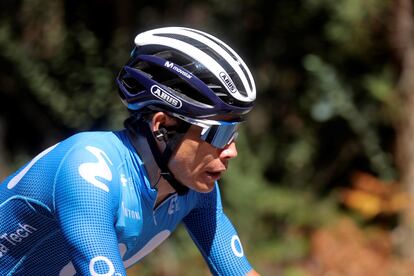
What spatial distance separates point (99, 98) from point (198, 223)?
16.2 ft

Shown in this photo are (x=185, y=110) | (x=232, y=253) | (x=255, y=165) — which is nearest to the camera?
(x=185, y=110)

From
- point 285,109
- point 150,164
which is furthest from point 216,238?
point 285,109

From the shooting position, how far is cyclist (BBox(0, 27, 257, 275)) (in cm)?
347

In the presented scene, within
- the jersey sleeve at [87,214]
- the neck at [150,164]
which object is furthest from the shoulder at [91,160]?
the neck at [150,164]

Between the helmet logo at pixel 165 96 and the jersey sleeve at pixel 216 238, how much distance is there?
1.90 feet

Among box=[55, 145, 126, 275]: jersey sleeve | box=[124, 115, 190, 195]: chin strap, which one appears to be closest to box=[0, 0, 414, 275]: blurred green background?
box=[124, 115, 190, 195]: chin strap

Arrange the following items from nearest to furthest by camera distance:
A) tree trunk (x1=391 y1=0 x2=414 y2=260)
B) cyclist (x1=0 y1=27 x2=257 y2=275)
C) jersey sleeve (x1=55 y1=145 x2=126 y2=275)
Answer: jersey sleeve (x1=55 y1=145 x2=126 y2=275) < cyclist (x1=0 y1=27 x2=257 y2=275) < tree trunk (x1=391 y1=0 x2=414 y2=260)

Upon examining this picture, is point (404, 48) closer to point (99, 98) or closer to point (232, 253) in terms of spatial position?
point (99, 98)

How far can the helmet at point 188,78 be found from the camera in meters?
3.53

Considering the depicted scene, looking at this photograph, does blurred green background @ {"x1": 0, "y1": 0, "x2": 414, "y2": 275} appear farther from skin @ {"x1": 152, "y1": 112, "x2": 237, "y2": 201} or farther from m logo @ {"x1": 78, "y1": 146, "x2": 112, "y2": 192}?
m logo @ {"x1": 78, "y1": 146, "x2": 112, "y2": 192}

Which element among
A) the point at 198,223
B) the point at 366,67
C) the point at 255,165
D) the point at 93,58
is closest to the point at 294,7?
the point at 366,67

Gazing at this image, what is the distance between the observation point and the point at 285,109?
11828 millimetres

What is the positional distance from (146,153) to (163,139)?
→ 97 millimetres

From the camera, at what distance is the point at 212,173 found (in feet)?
12.0
